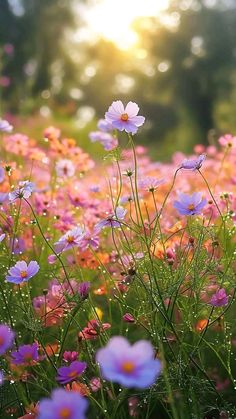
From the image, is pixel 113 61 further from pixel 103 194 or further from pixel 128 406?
pixel 128 406

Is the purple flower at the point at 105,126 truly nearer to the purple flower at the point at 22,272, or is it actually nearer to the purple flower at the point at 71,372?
the purple flower at the point at 22,272

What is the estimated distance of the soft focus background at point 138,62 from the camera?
10859mm

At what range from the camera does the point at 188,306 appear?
3.30 ft

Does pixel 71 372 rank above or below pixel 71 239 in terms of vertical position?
below

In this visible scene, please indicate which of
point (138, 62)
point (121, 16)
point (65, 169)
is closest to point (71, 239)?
point (65, 169)

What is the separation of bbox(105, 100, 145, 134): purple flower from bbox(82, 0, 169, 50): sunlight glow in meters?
4.95

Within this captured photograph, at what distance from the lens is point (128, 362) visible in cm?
57

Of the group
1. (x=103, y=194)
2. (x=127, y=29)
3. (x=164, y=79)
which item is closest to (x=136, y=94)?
(x=164, y=79)

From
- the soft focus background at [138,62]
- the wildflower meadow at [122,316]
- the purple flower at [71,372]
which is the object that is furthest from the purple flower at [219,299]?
the soft focus background at [138,62]

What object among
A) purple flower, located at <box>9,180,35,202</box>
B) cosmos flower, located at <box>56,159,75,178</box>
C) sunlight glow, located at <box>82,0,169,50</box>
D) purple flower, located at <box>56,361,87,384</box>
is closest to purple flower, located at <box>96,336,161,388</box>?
purple flower, located at <box>56,361,87,384</box>

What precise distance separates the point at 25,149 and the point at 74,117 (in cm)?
1107

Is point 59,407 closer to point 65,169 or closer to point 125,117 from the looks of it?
point 125,117

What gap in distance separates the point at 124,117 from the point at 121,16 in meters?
5.71

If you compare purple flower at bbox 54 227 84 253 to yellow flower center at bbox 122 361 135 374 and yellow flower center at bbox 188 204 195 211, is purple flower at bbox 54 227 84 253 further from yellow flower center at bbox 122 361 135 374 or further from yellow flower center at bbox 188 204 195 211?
yellow flower center at bbox 122 361 135 374
